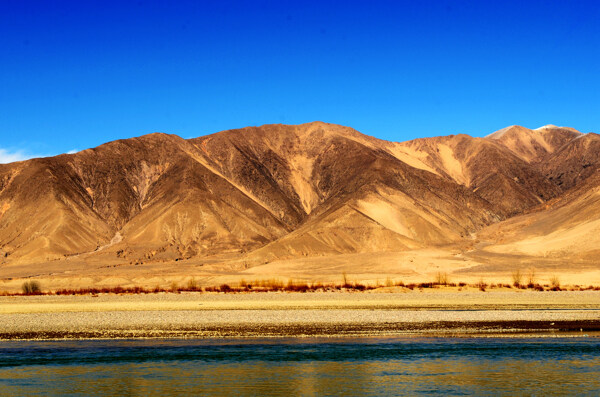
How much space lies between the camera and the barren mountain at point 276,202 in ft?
328

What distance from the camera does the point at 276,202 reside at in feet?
424

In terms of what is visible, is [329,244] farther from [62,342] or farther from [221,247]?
[62,342]

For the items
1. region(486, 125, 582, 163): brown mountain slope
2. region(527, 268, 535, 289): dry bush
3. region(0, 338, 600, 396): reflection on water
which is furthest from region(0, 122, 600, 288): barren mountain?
region(0, 338, 600, 396): reflection on water

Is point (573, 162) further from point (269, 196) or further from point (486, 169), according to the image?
point (269, 196)

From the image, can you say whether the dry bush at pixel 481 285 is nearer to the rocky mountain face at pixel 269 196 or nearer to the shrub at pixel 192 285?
the shrub at pixel 192 285

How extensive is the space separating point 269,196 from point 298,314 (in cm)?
9010

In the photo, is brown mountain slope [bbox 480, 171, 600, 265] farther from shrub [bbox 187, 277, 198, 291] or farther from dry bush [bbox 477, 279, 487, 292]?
shrub [bbox 187, 277, 198, 291]

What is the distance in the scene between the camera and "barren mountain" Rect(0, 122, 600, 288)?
100 metres

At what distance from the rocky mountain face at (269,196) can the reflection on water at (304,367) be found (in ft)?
214

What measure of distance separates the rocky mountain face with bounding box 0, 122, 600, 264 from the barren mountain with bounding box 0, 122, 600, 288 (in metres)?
0.30

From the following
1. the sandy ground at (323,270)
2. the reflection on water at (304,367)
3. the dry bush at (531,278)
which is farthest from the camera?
the sandy ground at (323,270)

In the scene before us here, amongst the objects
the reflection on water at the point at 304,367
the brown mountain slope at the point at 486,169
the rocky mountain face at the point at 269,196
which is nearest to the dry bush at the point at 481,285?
the reflection on water at the point at 304,367

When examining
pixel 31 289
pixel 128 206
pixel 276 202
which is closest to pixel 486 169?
pixel 276 202

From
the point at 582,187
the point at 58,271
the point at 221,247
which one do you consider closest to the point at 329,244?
the point at 221,247
